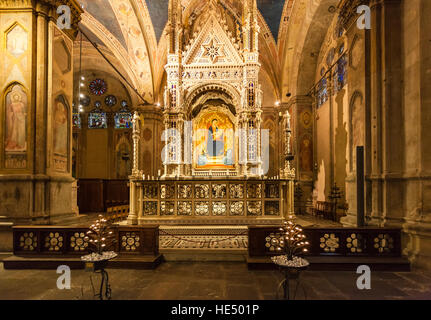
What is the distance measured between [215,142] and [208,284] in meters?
9.26

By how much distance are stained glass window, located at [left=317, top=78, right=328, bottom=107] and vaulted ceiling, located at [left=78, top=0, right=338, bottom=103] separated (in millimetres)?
2258

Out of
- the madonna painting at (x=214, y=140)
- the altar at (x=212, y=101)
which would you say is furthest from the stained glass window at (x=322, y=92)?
the madonna painting at (x=214, y=140)

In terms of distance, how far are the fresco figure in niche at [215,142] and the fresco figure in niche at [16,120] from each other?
314 inches

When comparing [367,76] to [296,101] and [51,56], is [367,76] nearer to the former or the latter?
[51,56]

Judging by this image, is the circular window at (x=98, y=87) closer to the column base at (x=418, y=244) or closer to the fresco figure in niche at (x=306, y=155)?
the fresco figure in niche at (x=306, y=155)

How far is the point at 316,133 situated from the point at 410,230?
29.1 feet

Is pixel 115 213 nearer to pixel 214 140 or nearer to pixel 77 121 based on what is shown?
pixel 214 140

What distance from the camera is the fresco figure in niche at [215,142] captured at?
12.8 metres

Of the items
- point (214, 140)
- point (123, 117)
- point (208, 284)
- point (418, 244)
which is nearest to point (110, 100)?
point (123, 117)

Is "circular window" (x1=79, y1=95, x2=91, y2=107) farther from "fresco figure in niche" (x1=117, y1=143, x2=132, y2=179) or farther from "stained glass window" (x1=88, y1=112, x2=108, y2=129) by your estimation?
"fresco figure in niche" (x1=117, y1=143, x2=132, y2=179)

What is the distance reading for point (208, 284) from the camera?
4.03 m

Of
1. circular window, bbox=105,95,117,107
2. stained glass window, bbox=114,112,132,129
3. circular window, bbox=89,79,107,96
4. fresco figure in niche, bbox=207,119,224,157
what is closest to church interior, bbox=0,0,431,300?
fresco figure in niche, bbox=207,119,224,157

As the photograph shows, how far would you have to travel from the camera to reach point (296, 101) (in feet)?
44.8
